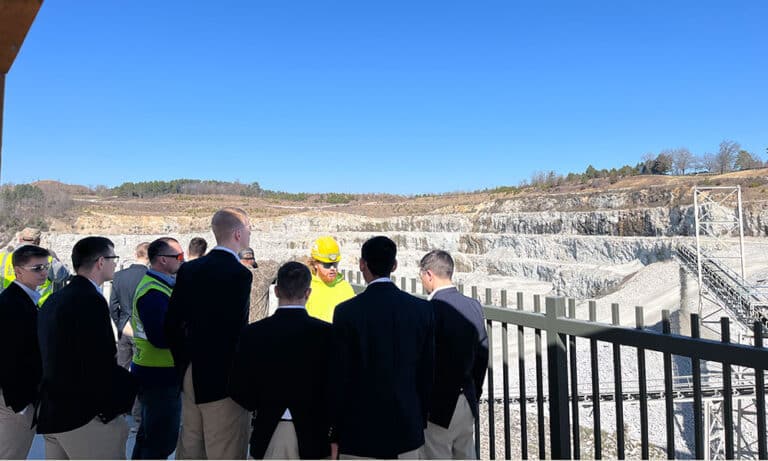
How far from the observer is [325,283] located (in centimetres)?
378

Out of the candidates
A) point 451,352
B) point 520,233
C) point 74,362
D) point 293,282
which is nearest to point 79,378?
point 74,362

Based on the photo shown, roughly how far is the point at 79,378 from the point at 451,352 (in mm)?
2083

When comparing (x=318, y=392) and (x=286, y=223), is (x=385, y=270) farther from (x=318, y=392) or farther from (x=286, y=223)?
(x=286, y=223)

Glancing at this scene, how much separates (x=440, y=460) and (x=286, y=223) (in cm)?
5640

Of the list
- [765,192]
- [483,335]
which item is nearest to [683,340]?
[483,335]

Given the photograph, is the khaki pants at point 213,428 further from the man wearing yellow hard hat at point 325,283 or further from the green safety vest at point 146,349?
the man wearing yellow hard hat at point 325,283

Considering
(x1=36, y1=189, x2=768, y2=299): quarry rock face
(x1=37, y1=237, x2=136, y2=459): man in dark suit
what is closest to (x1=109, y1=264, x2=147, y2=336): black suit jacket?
(x1=37, y1=237, x2=136, y2=459): man in dark suit

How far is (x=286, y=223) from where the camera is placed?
58000 millimetres

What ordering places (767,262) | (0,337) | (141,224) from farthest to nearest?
(141,224) < (767,262) < (0,337)

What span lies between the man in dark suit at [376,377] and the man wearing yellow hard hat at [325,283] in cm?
120

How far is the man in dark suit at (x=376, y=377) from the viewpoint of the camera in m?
2.43

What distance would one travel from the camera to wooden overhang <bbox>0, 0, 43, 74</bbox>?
1452 millimetres

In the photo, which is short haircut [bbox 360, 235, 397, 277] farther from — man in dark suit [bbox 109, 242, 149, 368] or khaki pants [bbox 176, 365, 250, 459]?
man in dark suit [bbox 109, 242, 149, 368]

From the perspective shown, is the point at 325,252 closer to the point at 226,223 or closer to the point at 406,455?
the point at 226,223
